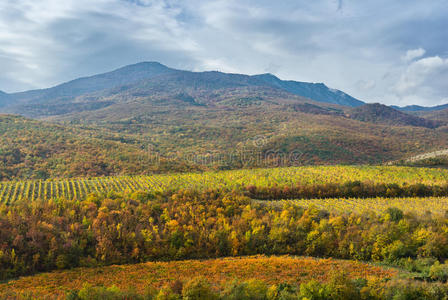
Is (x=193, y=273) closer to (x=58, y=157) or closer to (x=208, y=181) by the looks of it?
(x=208, y=181)

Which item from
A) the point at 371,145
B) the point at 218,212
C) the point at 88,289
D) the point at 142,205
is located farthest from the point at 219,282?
the point at 371,145

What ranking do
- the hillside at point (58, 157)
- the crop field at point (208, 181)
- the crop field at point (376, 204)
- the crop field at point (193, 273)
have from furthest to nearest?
the hillside at point (58, 157)
the crop field at point (208, 181)
the crop field at point (376, 204)
the crop field at point (193, 273)

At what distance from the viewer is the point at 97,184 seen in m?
79.4

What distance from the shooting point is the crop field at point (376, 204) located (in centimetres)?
6150

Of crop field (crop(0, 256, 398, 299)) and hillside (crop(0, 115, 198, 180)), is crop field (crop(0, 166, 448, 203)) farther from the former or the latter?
crop field (crop(0, 256, 398, 299))

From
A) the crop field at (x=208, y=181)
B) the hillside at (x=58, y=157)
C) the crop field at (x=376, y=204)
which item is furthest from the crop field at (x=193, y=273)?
the hillside at (x=58, y=157)

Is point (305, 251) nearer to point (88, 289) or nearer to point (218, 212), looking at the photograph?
point (218, 212)

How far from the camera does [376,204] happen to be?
66.7 meters

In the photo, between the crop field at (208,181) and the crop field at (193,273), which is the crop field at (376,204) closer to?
the crop field at (208,181)

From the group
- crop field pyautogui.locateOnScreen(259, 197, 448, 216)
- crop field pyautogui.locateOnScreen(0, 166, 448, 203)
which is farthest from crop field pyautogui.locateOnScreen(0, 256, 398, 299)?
crop field pyautogui.locateOnScreen(0, 166, 448, 203)

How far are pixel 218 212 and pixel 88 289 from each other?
Answer: 110 feet

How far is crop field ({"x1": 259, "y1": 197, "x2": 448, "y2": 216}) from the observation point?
202 feet

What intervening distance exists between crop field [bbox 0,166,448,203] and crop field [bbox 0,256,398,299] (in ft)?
103

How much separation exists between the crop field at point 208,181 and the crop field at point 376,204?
9.21 meters
